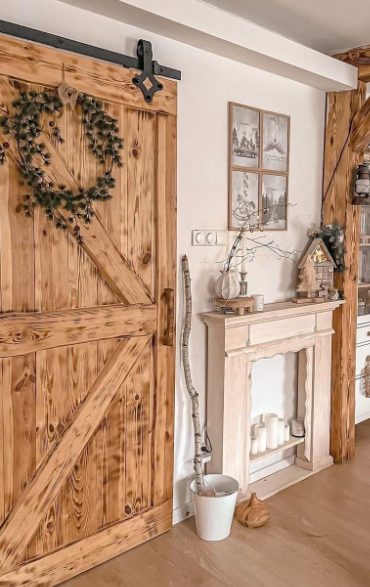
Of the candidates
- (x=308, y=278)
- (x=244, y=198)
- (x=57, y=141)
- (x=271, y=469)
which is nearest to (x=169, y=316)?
(x=244, y=198)

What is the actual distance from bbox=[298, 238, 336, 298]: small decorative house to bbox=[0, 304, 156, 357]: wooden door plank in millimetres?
1172

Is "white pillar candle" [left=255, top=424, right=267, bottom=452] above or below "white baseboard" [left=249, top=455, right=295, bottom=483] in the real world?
above

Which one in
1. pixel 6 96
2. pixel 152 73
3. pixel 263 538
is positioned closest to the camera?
pixel 6 96

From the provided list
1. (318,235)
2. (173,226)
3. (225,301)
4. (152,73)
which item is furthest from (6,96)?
(318,235)

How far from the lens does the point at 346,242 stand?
3510 mm

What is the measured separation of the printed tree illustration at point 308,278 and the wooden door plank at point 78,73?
1.29 metres

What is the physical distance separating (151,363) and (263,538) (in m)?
1.04

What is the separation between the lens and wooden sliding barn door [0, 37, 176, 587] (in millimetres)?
2146

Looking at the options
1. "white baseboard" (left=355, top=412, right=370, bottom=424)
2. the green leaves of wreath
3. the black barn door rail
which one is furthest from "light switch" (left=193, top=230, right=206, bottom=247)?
"white baseboard" (left=355, top=412, right=370, bottom=424)

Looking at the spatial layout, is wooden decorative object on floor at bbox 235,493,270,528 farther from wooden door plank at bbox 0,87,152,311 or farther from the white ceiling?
the white ceiling

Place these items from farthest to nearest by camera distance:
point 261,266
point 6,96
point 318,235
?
1. point 318,235
2. point 261,266
3. point 6,96

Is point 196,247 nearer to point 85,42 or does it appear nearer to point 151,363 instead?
point 151,363

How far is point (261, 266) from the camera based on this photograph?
3191 millimetres

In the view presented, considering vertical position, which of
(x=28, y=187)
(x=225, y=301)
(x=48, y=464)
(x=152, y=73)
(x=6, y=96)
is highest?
(x=152, y=73)
